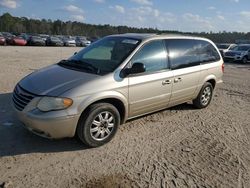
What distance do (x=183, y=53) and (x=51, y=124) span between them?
127 inches

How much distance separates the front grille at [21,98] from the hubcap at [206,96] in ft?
13.8

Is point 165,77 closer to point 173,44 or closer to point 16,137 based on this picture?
point 173,44

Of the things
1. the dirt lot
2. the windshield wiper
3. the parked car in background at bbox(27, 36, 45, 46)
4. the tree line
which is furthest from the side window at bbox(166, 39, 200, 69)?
the tree line

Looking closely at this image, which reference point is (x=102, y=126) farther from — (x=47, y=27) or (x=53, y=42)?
(x=47, y=27)

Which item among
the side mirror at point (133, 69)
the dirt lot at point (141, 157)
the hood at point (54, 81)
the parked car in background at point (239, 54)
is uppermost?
the side mirror at point (133, 69)

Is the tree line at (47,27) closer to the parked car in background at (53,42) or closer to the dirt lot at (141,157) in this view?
the parked car in background at (53,42)

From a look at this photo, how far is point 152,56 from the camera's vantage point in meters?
5.15

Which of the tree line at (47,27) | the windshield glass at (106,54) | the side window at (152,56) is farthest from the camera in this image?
the tree line at (47,27)

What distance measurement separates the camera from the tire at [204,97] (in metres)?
6.65

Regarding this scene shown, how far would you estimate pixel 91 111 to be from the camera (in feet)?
13.9

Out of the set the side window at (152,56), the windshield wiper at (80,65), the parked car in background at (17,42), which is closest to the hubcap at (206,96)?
the side window at (152,56)

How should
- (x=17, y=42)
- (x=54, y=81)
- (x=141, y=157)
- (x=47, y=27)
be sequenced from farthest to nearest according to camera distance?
(x=47, y=27)
(x=17, y=42)
(x=54, y=81)
(x=141, y=157)

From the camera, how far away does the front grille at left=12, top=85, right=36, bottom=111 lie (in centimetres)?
412

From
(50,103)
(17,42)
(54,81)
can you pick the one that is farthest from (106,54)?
(17,42)
